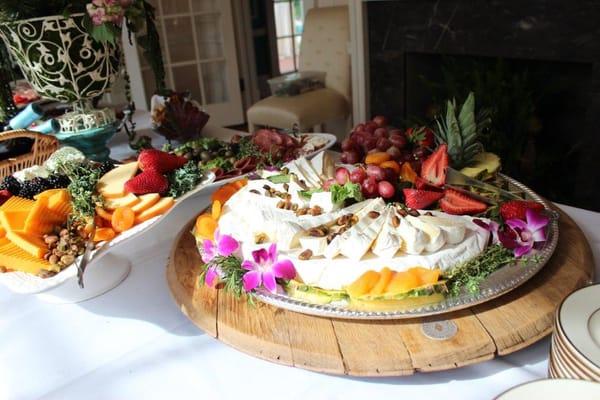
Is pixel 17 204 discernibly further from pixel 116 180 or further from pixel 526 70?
pixel 526 70

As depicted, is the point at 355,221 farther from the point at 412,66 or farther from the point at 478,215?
the point at 412,66

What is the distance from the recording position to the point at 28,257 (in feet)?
2.66

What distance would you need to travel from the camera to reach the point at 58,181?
1029 millimetres

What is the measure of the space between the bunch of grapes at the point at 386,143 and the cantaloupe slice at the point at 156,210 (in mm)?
524

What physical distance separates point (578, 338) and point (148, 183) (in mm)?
751

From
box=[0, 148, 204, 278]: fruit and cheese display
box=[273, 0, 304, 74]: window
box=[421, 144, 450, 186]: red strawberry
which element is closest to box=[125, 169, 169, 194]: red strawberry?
box=[0, 148, 204, 278]: fruit and cheese display

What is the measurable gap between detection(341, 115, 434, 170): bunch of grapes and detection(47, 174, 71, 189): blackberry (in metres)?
0.66

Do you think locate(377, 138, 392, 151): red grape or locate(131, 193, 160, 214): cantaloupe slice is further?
locate(377, 138, 392, 151): red grape

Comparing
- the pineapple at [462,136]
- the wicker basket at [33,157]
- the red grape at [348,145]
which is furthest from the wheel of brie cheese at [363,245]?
the wicker basket at [33,157]

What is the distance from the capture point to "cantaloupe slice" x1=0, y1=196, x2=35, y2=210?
3.02ft

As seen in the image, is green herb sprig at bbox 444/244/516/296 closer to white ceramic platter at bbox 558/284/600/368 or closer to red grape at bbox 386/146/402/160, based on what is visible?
white ceramic platter at bbox 558/284/600/368

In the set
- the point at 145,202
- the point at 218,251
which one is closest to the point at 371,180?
the point at 218,251

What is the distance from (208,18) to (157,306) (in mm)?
3828

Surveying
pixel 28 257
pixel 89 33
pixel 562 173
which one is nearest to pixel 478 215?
pixel 28 257
